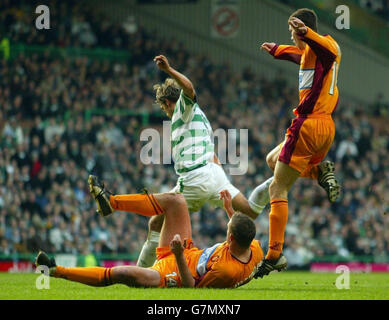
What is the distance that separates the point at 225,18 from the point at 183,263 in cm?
1646

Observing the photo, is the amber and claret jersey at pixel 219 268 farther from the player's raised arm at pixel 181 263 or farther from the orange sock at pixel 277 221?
the orange sock at pixel 277 221

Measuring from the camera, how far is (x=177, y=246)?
7145mm

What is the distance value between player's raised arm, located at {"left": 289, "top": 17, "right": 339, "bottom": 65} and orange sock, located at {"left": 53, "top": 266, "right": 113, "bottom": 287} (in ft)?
10.1

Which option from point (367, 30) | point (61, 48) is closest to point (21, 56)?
point (61, 48)

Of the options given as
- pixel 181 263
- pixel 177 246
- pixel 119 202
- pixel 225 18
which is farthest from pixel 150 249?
pixel 225 18

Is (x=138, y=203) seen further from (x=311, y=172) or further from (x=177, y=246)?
→ (x=311, y=172)

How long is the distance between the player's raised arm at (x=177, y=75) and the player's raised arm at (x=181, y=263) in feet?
6.12

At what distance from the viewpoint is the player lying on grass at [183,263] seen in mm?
7277

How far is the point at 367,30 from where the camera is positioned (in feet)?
79.0

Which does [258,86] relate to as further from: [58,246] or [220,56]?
[58,246]

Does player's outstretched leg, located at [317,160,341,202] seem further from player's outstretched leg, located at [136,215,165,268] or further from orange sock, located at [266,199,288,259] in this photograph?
player's outstretched leg, located at [136,215,165,268]

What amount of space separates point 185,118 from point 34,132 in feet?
32.7

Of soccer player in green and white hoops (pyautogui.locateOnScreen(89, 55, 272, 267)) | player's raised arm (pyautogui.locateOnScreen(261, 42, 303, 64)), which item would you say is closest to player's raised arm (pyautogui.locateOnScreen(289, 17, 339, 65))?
player's raised arm (pyautogui.locateOnScreen(261, 42, 303, 64))

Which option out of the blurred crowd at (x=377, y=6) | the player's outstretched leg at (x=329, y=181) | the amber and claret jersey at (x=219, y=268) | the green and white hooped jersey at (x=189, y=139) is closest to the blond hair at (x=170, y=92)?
the green and white hooped jersey at (x=189, y=139)
